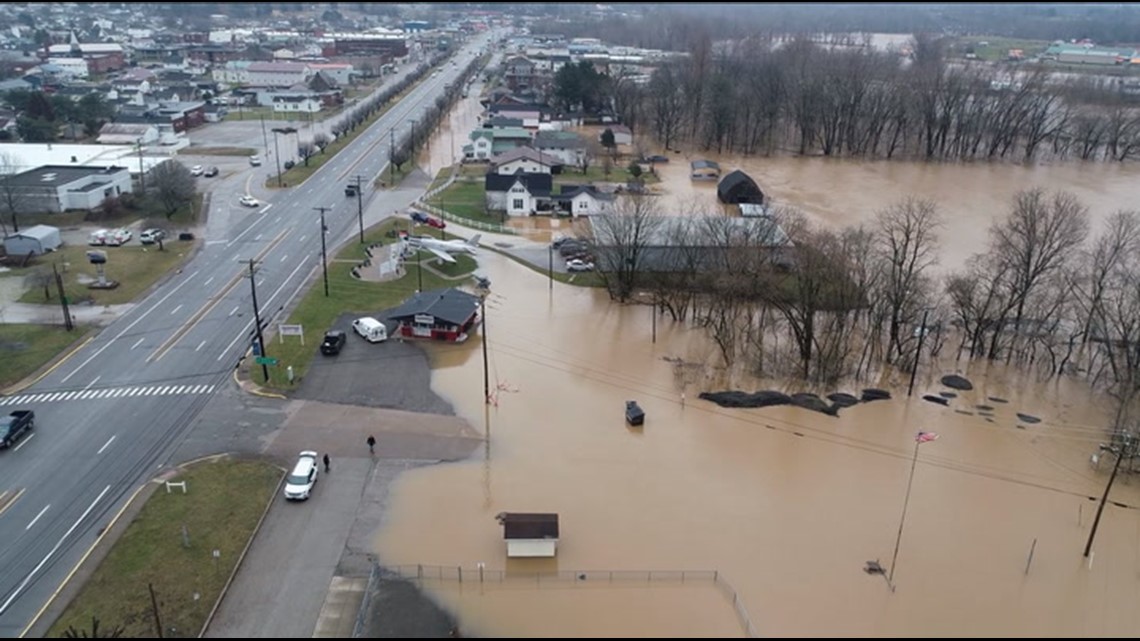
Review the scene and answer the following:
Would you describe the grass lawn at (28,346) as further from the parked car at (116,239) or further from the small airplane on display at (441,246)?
the small airplane on display at (441,246)

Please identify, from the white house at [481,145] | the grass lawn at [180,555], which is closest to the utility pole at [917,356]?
the grass lawn at [180,555]

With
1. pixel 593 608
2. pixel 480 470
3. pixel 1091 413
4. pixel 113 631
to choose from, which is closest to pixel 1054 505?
pixel 1091 413

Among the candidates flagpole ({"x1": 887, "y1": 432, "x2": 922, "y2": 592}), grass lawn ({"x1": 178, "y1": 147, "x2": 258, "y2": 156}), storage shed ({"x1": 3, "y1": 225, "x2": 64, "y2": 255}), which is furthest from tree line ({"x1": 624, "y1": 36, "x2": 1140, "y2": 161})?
storage shed ({"x1": 3, "y1": 225, "x2": 64, "y2": 255})

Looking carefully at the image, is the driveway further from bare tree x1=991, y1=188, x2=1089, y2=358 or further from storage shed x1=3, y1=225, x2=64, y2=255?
bare tree x1=991, y1=188, x2=1089, y2=358

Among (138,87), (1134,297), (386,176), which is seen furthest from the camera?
(138,87)

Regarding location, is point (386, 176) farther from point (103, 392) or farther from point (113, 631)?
point (113, 631)
